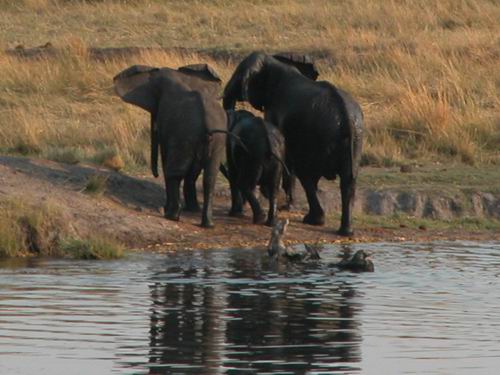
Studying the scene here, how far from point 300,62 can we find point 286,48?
9.87 metres

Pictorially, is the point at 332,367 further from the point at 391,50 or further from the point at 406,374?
the point at 391,50

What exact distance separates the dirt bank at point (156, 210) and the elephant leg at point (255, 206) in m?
0.10

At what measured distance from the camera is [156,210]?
654 inches

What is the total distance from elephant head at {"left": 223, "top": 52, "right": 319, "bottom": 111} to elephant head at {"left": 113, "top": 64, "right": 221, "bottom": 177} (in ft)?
1.43

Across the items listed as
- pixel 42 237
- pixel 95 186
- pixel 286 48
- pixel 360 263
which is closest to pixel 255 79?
pixel 95 186

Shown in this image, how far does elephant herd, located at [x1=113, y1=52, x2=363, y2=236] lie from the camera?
16.2 metres

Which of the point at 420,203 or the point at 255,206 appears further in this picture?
the point at 420,203

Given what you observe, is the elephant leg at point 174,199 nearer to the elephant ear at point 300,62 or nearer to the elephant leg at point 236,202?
the elephant leg at point 236,202

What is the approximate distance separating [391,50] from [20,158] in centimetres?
975

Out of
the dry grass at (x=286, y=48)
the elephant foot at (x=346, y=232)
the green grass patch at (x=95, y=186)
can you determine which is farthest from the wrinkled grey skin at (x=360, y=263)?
the dry grass at (x=286, y=48)

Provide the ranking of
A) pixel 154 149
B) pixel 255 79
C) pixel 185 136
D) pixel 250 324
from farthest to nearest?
pixel 255 79 → pixel 154 149 → pixel 185 136 → pixel 250 324

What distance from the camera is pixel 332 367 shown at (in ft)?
33.2

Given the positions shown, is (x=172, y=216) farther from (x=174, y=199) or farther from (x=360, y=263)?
(x=360, y=263)

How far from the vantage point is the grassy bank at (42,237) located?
1445 cm
